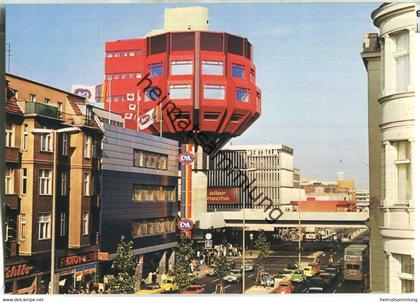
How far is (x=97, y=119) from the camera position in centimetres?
2009

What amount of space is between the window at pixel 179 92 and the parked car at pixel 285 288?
20.5ft

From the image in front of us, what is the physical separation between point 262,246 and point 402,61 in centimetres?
685

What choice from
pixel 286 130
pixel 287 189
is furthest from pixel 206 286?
pixel 286 130

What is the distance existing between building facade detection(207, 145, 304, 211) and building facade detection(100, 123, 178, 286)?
55.1 inches

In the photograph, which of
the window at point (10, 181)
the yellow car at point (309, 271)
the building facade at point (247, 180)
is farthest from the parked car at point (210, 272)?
the window at point (10, 181)

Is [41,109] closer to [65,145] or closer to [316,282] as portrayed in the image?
[65,145]

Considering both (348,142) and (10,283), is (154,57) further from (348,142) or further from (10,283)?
(10,283)

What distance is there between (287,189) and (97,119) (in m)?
6.19

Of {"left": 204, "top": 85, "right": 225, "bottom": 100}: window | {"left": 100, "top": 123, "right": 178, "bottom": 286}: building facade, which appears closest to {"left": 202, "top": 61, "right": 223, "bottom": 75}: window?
{"left": 204, "top": 85, "right": 225, "bottom": 100}: window

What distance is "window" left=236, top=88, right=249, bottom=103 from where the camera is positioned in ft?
65.7

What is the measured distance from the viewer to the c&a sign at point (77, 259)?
63.7 feet

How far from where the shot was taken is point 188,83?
66.0 ft

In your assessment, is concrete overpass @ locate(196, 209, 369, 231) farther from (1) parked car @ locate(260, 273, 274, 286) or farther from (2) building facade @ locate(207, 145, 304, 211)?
(1) parked car @ locate(260, 273, 274, 286)

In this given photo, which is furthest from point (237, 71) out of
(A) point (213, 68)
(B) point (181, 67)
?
(B) point (181, 67)
